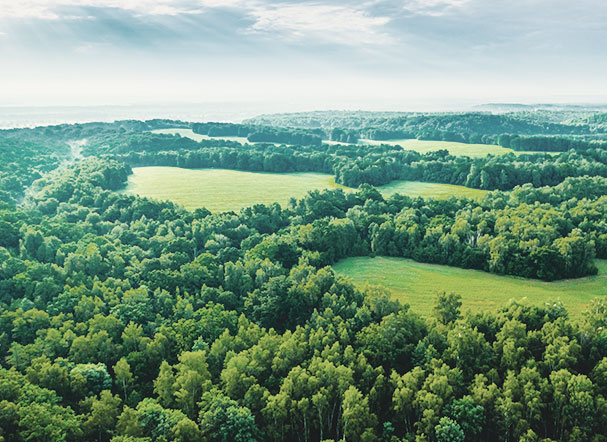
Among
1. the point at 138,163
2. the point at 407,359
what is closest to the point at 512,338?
the point at 407,359

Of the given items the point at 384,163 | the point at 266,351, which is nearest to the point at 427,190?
the point at 384,163

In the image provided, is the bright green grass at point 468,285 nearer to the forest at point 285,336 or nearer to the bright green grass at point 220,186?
the forest at point 285,336

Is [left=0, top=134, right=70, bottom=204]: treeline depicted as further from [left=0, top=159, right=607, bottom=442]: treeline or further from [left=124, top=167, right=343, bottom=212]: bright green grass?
[left=0, top=159, right=607, bottom=442]: treeline

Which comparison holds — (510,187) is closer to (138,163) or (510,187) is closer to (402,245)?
(402,245)

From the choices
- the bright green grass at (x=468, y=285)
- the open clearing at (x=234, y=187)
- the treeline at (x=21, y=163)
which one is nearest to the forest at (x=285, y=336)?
the bright green grass at (x=468, y=285)

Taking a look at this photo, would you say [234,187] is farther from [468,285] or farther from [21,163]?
[468,285]

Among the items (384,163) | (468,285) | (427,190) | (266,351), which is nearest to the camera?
(266,351)
